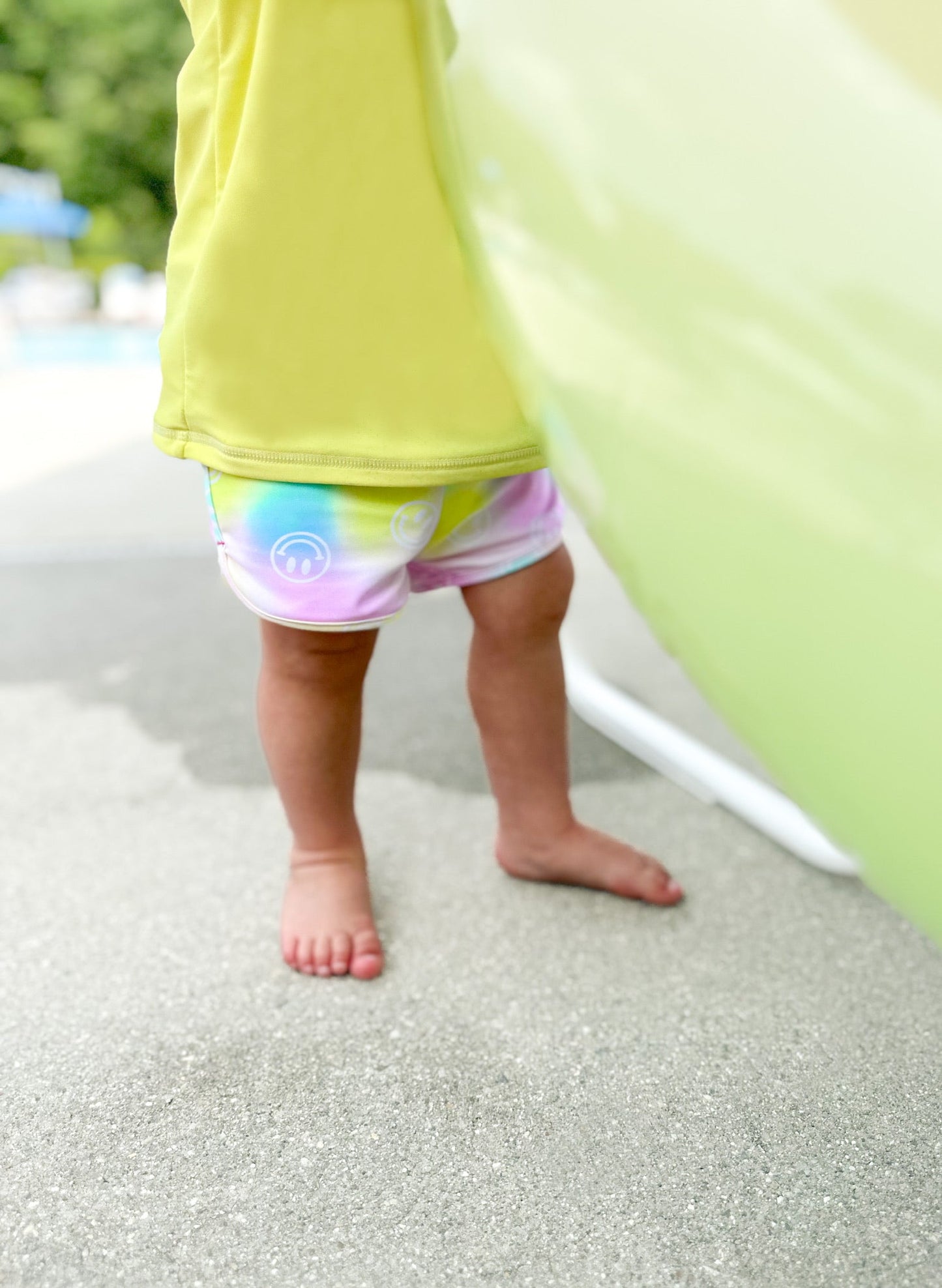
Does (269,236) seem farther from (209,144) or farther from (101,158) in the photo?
(101,158)

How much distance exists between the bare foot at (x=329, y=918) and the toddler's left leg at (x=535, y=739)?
16cm

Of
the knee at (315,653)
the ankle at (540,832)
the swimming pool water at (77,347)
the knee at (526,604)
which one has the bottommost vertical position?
the swimming pool water at (77,347)

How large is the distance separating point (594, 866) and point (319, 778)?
274 mm

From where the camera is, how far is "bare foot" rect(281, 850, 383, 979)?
1004 millimetres

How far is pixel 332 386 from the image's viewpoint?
82 cm

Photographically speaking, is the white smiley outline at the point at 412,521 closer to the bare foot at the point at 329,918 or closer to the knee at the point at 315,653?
the knee at the point at 315,653

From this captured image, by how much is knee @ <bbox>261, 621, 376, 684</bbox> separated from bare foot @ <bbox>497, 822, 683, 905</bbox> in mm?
264

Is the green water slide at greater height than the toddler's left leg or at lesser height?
greater

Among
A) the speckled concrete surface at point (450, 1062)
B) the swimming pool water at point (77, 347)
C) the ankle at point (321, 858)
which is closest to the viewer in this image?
the speckled concrete surface at point (450, 1062)

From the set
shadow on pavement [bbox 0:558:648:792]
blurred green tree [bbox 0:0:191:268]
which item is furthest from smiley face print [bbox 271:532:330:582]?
blurred green tree [bbox 0:0:191:268]

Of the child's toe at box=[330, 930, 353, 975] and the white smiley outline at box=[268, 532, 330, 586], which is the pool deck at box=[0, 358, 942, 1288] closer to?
the child's toe at box=[330, 930, 353, 975]

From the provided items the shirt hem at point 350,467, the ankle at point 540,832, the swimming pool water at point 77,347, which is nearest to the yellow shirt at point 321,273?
the shirt hem at point 350,467

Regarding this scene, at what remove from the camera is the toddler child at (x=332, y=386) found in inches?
29.6

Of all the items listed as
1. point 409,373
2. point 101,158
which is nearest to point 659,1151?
point 409,373
